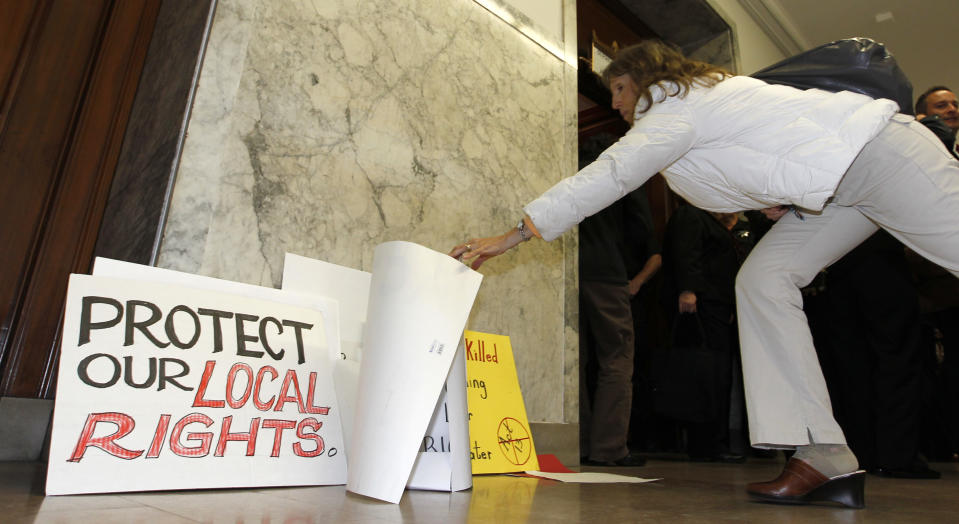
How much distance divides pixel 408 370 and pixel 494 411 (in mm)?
826

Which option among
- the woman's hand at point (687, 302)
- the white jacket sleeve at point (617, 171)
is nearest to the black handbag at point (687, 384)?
the woman's hand at point (687, 302)

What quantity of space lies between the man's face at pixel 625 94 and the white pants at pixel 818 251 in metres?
0.54

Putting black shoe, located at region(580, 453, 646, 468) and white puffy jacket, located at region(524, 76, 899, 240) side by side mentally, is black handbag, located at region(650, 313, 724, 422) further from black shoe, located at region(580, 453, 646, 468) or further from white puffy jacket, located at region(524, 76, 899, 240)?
white puffy jacket, located at region(524, 76, 899, 240)

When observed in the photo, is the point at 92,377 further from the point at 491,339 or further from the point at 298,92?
the point at 491,339

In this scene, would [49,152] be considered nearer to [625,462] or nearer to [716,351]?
[625,462]

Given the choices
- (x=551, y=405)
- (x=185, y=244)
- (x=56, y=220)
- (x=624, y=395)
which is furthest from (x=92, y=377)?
(x=624, y=395)

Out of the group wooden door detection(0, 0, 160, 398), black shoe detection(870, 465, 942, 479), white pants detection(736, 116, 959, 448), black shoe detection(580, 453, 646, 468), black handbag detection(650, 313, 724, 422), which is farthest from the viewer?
black handbag detection(650, 313, 724, 422)

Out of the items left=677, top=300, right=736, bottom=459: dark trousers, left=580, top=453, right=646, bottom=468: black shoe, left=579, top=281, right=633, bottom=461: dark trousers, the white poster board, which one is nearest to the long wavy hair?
the white poster board

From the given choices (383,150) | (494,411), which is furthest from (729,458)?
(383,150)

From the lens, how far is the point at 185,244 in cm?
155

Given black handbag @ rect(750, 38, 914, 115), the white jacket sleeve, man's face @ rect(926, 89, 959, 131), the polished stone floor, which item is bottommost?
the polished stone floor

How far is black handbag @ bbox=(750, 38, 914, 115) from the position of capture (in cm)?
145

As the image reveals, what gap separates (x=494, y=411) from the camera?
1.96 meters

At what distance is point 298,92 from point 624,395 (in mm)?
1824
